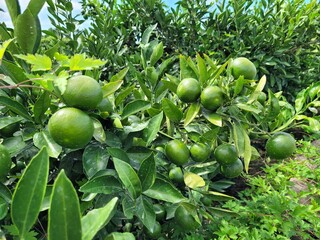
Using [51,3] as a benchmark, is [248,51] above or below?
below

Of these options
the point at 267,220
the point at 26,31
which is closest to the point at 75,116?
the point at 26,31

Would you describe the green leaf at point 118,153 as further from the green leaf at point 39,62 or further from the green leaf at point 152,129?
the green leaf at point 39,62

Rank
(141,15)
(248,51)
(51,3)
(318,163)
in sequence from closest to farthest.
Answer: (51,3)
(318,163)
(248,51)
(141,15)

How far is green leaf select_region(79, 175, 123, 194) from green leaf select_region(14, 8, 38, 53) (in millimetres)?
473

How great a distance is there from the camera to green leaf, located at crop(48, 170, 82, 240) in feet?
1.50

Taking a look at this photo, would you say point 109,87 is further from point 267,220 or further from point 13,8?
point 267,220

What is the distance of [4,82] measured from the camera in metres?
1.04

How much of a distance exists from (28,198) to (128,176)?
1.24ft

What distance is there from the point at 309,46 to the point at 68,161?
300cm

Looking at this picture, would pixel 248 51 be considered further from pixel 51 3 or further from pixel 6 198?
pixel 6 198

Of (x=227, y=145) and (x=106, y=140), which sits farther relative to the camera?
(x=227, y=145)

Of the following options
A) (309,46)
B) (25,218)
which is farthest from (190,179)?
(309,46)

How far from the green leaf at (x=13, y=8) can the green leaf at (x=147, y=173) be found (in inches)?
24.3

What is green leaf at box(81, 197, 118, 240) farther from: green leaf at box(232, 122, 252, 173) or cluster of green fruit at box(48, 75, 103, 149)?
green leaf at box(232, 122, 252, 173)
